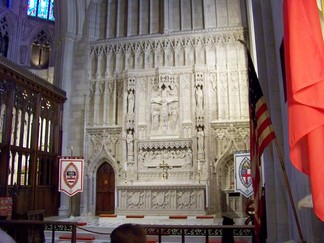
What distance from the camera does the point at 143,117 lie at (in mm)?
15109

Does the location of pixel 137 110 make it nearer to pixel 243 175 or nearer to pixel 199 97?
pixel 199 97

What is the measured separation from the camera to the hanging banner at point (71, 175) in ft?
41.8

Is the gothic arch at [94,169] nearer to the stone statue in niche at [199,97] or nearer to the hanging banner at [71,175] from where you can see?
the hanging banner at [71,175]

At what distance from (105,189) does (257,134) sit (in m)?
11.5

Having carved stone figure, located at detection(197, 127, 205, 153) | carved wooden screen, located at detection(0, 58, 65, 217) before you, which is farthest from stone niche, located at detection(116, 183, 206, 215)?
carved wooden screen, located at detection(0, 58, 65, 217)

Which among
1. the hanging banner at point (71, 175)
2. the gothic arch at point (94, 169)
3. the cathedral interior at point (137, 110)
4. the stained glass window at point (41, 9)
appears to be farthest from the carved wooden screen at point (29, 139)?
the stained glass window at point (41, 9)

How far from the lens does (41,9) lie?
26328 millimetres

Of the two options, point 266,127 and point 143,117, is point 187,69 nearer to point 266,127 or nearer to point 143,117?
point 143,117

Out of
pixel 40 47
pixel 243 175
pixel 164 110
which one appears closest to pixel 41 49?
pixel 40 47

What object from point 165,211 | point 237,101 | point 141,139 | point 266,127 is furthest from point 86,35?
point 266,127

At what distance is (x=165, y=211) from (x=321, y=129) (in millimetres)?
11611

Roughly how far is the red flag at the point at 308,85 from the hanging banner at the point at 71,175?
37.7 feet

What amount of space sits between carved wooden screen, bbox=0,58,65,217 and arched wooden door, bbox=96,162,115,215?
5.75 ft

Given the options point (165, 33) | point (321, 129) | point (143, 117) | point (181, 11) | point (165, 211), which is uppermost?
point (181, 11)
